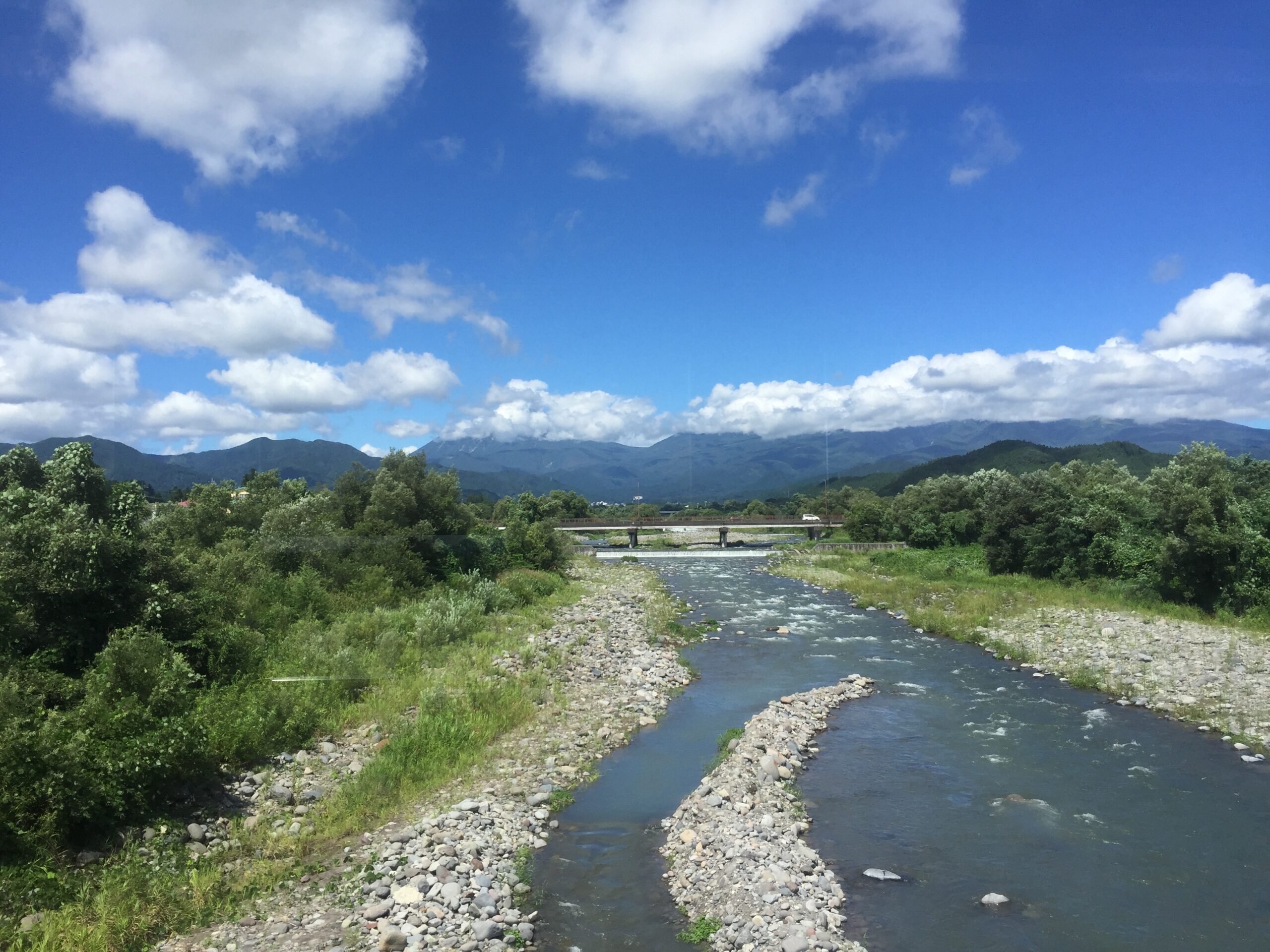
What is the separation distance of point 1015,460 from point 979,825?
14509 centimetres

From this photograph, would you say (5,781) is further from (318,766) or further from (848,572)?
(848,572)

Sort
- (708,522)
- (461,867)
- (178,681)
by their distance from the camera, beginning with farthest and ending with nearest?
(708,522), (178,681), (461,867)

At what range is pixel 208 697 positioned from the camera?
50.9ft

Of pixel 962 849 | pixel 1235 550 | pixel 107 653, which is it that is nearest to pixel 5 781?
pixel 107 653

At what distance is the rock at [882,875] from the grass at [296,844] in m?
5.61

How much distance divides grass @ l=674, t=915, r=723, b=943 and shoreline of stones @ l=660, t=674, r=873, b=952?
42 mm

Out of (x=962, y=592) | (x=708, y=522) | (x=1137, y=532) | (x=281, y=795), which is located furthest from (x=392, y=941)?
(x=708, y=522)

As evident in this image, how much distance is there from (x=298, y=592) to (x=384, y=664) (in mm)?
6676

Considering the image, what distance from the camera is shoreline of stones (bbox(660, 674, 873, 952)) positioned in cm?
966

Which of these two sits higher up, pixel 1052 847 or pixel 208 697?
pixel 208 697

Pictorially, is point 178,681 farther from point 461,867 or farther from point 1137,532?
point 1137,532

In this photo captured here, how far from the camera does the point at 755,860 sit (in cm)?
1134

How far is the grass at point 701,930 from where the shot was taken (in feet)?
32.2

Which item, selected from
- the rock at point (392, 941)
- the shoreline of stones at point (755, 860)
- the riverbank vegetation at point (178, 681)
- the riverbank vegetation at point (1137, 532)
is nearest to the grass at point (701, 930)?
the shoreline of stones at point (755, 860)
